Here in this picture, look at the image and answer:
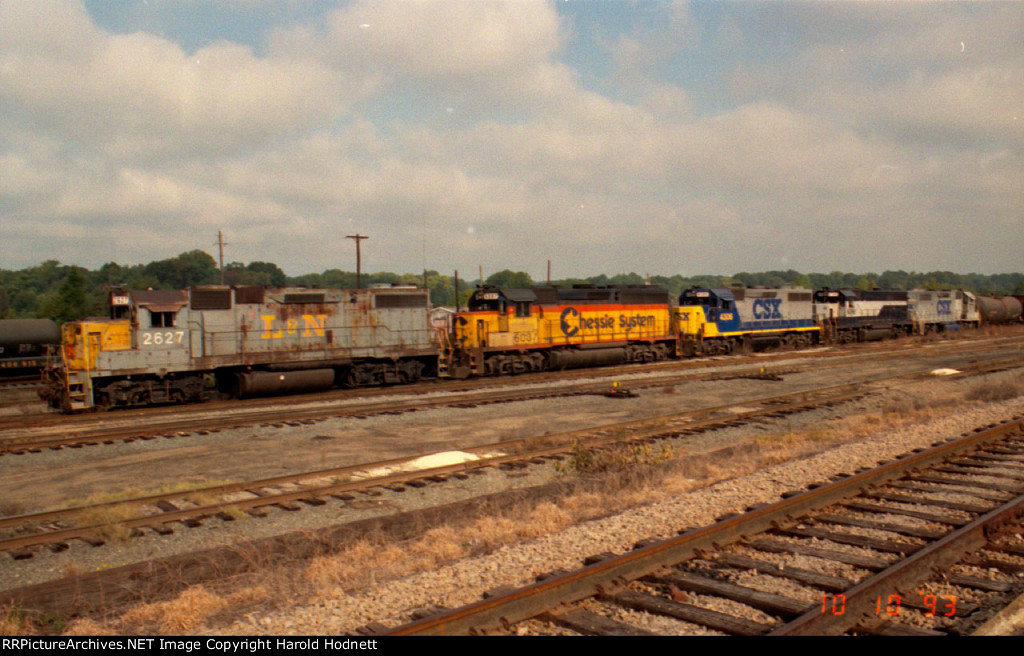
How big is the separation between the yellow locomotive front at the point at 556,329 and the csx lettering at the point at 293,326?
5.11 meters

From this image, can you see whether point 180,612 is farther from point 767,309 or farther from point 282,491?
point 767,309

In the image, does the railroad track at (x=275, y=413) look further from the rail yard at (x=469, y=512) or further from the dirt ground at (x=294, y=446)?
A: the dirt ground at (x=294, y=446)

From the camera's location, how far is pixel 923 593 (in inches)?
207

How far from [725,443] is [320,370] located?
13470 millimetres

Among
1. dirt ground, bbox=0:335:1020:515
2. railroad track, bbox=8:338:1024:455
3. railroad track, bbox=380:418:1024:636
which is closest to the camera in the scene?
railroad track, bbox=380:418:1024:636

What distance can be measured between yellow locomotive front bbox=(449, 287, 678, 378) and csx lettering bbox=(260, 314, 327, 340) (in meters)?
5.11

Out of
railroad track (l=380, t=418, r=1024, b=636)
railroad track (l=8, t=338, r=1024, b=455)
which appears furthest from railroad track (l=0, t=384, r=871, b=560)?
railroad track (l=8, t=338, r=1024, b=455)

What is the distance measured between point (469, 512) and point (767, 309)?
105 feet

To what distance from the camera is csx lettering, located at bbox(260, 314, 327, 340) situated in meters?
21.3

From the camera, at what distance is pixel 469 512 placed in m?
8.52

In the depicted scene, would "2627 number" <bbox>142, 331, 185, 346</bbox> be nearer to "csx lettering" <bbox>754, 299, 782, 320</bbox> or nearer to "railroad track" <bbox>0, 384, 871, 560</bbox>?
"railroad track" <bbox>0, 384, 871, 560</bbox>

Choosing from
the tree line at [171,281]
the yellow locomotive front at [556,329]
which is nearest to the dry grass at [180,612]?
the yellow locomotive front at [556,329]

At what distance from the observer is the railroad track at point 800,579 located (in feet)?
15.5
